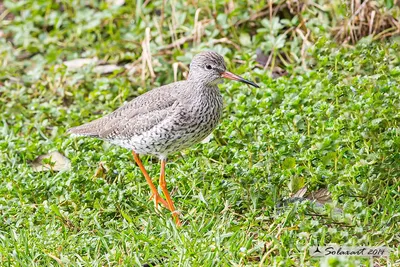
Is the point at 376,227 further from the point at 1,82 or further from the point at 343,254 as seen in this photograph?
the point at 1,82

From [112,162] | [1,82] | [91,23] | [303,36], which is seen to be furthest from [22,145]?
[303,36]

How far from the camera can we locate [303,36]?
836 cm

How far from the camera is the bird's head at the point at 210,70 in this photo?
21.0 ft

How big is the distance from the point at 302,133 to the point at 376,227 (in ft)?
5.04

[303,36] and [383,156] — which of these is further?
[303,36]

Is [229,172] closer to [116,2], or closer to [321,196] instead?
[321,196]

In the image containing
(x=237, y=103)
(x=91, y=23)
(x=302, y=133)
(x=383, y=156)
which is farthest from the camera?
(x=91, y=23)

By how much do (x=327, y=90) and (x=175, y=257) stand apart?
242 cm

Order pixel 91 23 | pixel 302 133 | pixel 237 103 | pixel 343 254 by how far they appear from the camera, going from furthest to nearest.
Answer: pixel 91 23 < pixel 237 103 < pixel 302 133 < pixel 343 254

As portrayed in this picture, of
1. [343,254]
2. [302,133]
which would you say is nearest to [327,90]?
[302,133]
